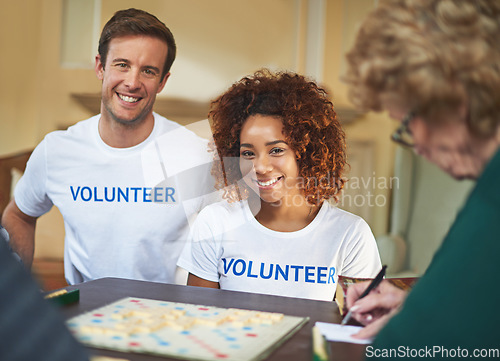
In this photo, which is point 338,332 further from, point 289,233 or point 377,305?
point 289,233

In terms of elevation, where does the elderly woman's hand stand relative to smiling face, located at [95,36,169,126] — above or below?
below

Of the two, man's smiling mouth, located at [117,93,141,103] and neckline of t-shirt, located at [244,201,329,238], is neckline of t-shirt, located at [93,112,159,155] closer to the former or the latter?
man's smiling mouth, located at [117,93,141,103]

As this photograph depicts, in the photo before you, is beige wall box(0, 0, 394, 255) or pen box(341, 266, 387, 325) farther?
beige wall box(0, 0, 394, 255)

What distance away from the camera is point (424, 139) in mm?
830

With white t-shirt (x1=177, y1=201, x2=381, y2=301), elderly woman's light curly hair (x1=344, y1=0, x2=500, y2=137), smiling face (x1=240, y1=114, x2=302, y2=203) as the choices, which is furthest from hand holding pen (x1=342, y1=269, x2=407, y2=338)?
smiling face (x1=240, y1=114, x2=302, y2=203)

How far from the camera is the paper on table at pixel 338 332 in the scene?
3.15ft

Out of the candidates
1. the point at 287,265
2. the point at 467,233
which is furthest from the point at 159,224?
the point at 467,233

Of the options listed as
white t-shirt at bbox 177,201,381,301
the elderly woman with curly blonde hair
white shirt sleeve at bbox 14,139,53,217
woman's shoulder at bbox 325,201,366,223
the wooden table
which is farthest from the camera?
white shirt sleeve at bbox 14,139,53,217

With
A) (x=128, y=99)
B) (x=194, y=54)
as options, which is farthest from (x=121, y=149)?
(x=194, y=54)

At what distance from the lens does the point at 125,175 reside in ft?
7.17

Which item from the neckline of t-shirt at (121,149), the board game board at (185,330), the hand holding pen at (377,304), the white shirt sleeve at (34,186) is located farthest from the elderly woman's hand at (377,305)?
the white shirt sleeve at (34,186)

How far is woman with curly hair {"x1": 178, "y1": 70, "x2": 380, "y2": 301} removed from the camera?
168 cm

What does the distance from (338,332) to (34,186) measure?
5.47ft

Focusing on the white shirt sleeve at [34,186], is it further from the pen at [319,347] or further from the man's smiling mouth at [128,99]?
the pen at [319,347]
